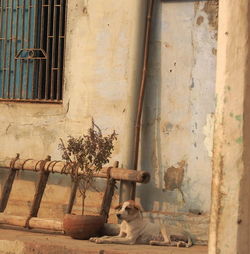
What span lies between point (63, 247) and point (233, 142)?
2582mm

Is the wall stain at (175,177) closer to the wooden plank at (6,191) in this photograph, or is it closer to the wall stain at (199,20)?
the wall stain at (199,20)

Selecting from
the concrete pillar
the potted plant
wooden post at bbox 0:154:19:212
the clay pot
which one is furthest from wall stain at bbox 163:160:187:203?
the concrete pillar

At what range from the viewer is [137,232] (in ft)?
28.1

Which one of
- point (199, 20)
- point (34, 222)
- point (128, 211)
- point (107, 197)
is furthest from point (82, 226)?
point (199, 20)

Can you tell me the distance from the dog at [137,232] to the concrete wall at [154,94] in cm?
31

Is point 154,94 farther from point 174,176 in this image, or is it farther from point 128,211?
point 128,211

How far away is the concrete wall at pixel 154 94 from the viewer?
29.3 feet

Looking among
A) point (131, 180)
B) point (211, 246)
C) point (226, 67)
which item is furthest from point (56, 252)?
point (226, 67)

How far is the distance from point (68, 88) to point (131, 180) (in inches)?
64.4

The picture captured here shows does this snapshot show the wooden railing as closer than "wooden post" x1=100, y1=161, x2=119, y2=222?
Yes

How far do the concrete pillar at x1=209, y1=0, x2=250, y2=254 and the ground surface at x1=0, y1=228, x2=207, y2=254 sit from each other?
174cm

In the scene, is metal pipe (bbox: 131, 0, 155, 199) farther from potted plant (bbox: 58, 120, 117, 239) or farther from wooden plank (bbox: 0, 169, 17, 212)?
wooden plank (bbox: 0, 169, 17, 212)

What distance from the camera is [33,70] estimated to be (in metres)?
10.3

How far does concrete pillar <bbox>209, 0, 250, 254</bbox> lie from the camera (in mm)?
6168
